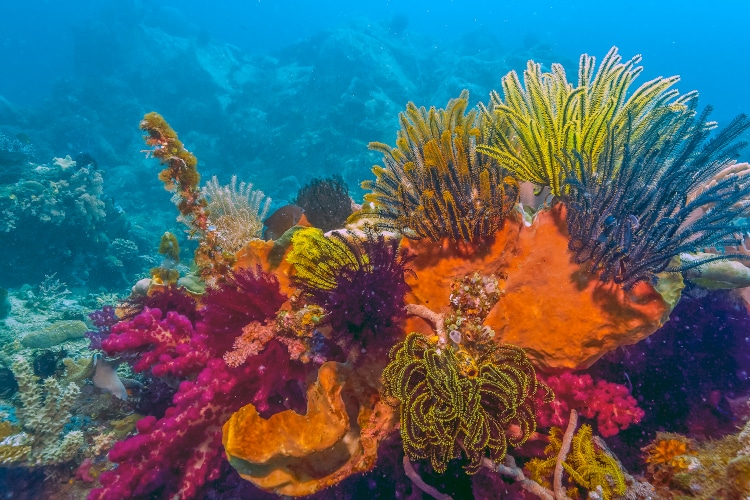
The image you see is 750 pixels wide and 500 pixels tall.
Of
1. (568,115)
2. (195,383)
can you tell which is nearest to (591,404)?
(568,115)

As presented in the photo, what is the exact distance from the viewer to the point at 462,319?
338cm

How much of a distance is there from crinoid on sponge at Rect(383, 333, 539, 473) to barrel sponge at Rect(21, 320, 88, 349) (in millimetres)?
10969

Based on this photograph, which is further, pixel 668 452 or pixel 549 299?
pixel 668 452

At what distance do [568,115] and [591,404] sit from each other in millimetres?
2665

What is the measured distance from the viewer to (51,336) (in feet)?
31.3

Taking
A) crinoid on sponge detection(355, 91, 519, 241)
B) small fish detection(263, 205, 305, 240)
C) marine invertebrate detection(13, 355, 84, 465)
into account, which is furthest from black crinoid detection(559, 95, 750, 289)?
marine invertebrate detection(13, 355, 84, 465)

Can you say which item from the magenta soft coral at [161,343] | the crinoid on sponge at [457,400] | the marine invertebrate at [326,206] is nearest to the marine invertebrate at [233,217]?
the marine invertebrate at [326,206]

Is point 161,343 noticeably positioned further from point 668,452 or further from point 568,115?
point 668,452

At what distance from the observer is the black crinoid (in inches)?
102

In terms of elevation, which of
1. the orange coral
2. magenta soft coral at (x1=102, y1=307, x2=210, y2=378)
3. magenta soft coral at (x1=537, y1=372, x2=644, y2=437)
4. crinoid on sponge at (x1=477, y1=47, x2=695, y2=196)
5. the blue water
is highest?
the blue water

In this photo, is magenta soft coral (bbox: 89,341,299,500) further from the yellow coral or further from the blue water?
the blue water

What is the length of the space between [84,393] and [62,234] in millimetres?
13700

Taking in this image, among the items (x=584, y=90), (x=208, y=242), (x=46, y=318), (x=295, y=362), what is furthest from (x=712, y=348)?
(x=46, y=318)

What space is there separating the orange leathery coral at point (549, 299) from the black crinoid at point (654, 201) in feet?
0.58
